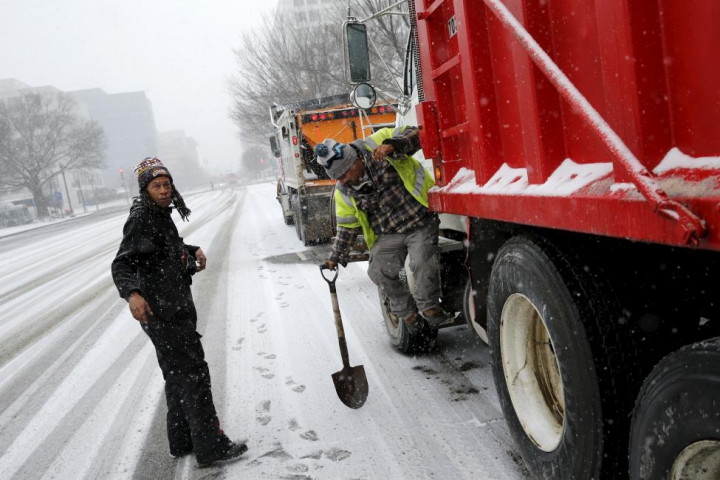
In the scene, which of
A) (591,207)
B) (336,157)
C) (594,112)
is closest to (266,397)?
(336,157)

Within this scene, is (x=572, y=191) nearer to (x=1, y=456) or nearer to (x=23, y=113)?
(x=1, y=456)

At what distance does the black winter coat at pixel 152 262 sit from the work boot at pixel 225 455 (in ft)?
2.66

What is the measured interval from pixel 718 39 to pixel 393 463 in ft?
7.93

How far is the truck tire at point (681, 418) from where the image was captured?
132cm

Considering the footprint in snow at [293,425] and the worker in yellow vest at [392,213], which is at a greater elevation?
the worker in yellow vest at [392,213]

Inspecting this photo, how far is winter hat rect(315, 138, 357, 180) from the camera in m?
3.59

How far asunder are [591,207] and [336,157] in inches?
88.6

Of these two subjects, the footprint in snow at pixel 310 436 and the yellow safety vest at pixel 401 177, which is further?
the yellow safety vest at pixel 401 177

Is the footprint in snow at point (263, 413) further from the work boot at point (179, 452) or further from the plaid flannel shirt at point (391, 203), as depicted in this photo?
the plaid flannel shirt at point (391, 203)

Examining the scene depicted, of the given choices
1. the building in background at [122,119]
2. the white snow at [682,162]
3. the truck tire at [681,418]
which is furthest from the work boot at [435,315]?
the building in background at [122,119]

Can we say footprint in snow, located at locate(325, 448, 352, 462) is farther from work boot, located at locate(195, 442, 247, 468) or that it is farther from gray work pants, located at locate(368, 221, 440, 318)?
gray work pants, located at locate(368, 221, 440, 318)

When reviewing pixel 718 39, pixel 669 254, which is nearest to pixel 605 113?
pixel 718 39

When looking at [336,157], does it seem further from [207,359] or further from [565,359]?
[207,359]

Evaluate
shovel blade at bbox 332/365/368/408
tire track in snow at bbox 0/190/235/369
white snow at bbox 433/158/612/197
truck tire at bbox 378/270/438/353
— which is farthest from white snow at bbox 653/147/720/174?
tire track in snow at bbox 0/190/235/369
